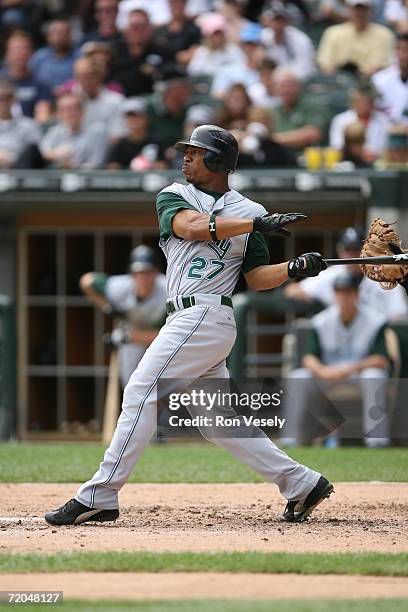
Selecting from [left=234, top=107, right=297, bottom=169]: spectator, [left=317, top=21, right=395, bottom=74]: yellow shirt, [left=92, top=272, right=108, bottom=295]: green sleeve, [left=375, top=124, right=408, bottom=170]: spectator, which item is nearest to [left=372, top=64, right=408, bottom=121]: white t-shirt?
[left=317, top=21, right=395, bottom=74]: yellow shirt

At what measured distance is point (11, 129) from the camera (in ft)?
39.6

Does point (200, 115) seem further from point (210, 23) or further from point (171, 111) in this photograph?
point (210, 23)

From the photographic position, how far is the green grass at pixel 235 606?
3570 mm

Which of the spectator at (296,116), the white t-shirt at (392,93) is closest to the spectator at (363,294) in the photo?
the spectator at (296,116)

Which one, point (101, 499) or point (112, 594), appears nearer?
→ point (112, 594)

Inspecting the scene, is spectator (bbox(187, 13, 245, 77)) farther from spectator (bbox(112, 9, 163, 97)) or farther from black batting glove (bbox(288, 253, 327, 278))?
black batting glove (bbox(288, 253, 327, 278))

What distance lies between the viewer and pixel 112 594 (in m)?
3.87

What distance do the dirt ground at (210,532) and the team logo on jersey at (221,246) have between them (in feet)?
3.89

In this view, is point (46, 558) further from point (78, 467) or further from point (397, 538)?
point (78, 467)

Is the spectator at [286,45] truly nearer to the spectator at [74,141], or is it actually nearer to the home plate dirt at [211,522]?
the spectator at [74,141]

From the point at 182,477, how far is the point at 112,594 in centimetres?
353

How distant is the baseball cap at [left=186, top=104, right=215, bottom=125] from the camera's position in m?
11.2

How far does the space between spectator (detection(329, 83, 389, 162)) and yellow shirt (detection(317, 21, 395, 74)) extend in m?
1.44

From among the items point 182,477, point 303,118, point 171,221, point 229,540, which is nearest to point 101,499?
point 229,540
